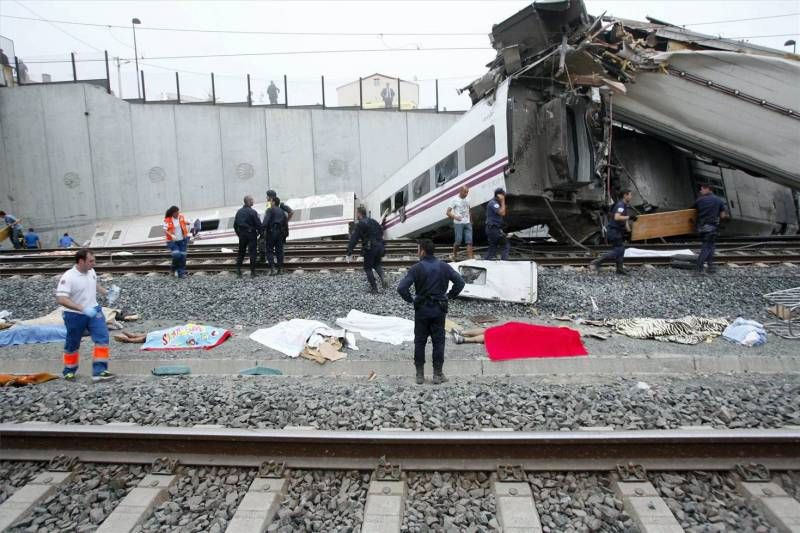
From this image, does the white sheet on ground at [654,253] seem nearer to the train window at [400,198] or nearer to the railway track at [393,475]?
the railway track at [393,475]

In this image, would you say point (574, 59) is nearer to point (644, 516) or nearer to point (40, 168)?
point (644, 516)

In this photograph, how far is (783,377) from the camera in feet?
16.0

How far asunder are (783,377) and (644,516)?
3575mm

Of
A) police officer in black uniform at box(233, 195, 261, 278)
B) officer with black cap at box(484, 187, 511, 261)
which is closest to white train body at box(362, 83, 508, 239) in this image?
officer with black cap at box(484, 187, 511, 261)

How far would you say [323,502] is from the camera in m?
2.89

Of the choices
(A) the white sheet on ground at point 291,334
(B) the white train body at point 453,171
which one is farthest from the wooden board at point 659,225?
(A) the white sheet on ground at point 291,334

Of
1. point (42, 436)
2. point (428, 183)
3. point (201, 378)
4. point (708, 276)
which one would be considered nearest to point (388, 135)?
point (428, 183)

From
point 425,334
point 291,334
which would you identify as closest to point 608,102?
point 425,334

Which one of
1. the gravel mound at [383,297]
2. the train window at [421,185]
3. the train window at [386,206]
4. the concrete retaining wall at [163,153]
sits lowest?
the gravel mound at [383,297]

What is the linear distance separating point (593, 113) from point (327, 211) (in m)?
12.5

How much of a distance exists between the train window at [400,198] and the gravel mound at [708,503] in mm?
12184

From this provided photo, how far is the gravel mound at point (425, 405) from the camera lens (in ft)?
12.0

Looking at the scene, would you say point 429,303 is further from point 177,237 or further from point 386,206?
point 386,206

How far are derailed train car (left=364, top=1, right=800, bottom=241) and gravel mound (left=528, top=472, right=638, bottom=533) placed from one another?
7.40 meters
